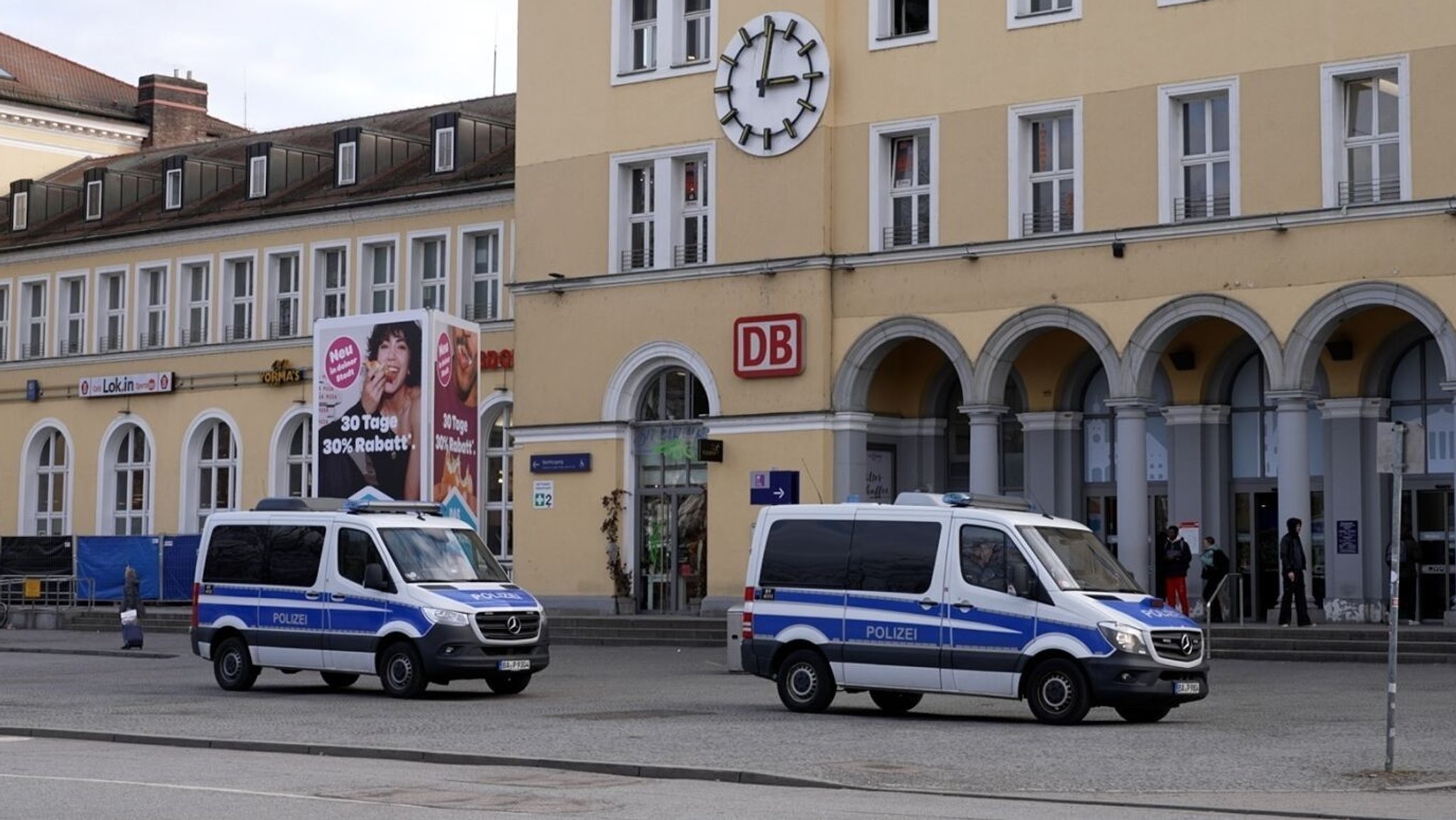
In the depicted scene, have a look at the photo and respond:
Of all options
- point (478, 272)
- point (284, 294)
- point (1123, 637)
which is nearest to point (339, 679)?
point (1123, 637)

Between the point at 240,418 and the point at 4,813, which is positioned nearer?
the point at 4,813

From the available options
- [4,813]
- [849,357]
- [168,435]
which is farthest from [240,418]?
[4,813]

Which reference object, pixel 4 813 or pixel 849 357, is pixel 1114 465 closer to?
pixel 849 357

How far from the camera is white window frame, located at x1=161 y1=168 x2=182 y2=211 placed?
55156mm

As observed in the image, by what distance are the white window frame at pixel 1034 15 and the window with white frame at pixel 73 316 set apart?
2749cm

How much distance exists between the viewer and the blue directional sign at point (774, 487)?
38344 mm

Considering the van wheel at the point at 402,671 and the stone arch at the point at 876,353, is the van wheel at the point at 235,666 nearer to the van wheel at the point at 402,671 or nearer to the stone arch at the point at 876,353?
the van wheel at the point at 402,671

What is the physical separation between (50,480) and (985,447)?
91.7ft

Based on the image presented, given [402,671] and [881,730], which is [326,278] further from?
[881,730]

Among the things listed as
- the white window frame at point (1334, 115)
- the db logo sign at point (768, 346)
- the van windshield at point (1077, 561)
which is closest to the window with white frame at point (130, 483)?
the db logo sign at point (768, 346)

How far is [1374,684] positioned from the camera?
85.9 ft

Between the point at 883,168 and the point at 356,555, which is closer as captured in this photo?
the point at 356,555

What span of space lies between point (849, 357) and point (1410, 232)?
9.92 m

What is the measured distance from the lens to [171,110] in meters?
66.0
